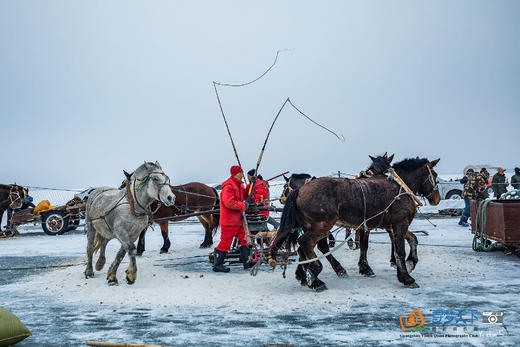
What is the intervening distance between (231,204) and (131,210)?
1.64m

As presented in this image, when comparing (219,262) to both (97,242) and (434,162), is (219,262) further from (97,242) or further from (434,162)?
(434,162)

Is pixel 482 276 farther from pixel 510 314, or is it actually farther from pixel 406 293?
pixel 510 314

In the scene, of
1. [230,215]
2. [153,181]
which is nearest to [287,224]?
[230,215]

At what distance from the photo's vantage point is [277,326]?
12.9ft

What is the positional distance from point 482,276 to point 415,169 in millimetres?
1967

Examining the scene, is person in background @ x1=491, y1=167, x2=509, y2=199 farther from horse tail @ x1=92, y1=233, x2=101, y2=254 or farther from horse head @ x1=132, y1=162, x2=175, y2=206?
horse tail @ x1=92, y1=233, x2=101, y2=254

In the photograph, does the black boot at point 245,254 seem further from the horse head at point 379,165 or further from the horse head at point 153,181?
the horse head at point 379,165

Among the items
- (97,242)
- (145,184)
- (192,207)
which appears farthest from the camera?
(192,207)

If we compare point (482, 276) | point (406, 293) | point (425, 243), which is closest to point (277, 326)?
point (406, 293)

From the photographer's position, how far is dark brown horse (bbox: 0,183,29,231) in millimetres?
15273

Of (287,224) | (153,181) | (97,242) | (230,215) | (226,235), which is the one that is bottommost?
(97,242)

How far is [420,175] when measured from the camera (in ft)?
22.3

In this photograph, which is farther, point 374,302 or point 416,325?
point 374,302

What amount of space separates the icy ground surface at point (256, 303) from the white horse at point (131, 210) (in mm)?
448
